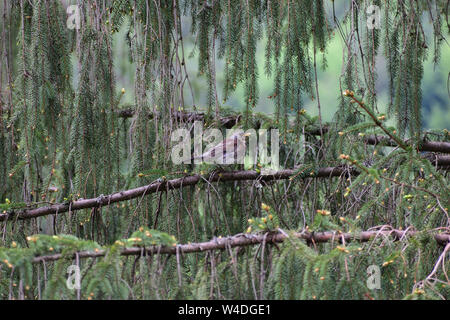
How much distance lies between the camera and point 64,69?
2.24 meters

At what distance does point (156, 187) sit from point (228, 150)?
38 centimetres

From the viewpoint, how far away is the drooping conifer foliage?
5.30 feet

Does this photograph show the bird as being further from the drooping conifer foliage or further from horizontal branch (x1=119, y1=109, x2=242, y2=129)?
horizontal branch (x1=119, y1=109, x2=242, y2=129)

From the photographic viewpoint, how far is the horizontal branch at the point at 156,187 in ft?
8.20

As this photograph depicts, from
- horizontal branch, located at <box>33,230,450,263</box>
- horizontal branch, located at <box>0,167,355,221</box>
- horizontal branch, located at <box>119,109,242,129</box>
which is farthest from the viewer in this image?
horizontal branch, located at <box>119,109,242,129</box>

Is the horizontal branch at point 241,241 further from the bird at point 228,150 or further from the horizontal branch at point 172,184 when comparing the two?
the bird at point 228,150

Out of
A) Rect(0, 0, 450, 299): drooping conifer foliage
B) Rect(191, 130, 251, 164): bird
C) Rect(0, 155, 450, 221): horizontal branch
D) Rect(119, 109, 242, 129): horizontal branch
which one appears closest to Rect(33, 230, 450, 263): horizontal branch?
Rect(0, 0, 450, 299): drooping conifer foliage

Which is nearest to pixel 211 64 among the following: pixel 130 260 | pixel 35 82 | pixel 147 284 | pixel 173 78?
pixel 173 78

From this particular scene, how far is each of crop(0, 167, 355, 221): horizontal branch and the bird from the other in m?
0.07

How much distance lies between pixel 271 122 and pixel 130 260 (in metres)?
1.34

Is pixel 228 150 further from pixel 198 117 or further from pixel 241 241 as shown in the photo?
pixel 241 241

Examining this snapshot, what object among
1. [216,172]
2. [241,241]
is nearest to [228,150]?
[216,172]
